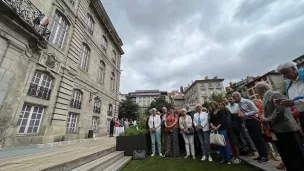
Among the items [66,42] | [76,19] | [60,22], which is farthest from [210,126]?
[76,19]

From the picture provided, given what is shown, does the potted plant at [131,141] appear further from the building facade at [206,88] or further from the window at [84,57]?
the building facade at [206,88]

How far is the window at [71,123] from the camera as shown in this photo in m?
9.36

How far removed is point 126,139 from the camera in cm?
538

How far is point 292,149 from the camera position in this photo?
6.30 ft

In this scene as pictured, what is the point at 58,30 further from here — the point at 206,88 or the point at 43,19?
the point at 206,88

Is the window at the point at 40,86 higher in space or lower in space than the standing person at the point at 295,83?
higher

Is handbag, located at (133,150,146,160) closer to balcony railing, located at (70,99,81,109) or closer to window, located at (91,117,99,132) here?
balcony railing, located at (70,99,81,109)

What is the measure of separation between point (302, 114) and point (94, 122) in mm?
14059

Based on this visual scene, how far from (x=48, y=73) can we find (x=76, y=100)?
3.16 metres

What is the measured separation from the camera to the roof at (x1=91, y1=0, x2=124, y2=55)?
14.2 meters

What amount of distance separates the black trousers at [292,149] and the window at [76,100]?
1137cm

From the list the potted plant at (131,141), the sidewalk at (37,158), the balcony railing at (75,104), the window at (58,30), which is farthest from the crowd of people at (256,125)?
the window at (58,30)

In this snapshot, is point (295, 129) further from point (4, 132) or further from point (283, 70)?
point (4, 132)

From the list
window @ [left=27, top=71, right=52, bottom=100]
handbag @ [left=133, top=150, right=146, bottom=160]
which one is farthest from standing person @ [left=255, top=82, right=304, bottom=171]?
window @ [left=27, top=71, right=52, bottom=100]
